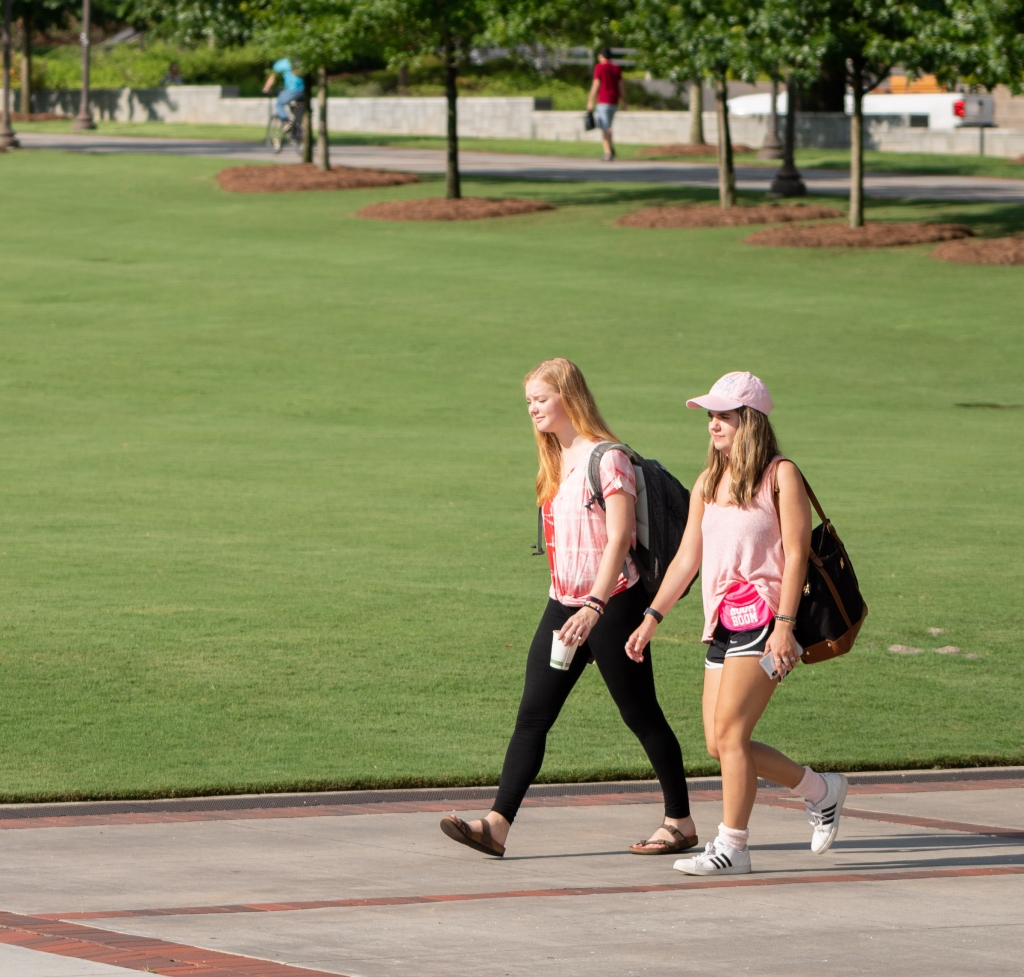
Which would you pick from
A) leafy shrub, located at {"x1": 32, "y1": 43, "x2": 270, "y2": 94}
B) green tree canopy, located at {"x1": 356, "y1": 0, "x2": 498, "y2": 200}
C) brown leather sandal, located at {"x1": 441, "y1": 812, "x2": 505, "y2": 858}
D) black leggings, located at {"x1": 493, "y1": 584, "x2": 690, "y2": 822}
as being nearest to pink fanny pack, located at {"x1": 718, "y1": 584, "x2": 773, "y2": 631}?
black leggings, located at {"x1": 493, "y1": 584, "x2": 690, "y2": 822}

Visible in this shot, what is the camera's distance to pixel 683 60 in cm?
3428

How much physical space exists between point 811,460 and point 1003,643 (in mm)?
7314

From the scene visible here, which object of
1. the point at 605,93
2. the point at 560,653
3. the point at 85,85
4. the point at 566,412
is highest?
the point at 85,85

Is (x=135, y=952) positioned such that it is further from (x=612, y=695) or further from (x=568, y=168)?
(x=568, y=168)

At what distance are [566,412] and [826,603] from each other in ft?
3.89

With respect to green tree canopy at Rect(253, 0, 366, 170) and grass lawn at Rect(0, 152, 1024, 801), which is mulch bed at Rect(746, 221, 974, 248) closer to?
grass lawn at Rect(0, 152, 1024, 801)

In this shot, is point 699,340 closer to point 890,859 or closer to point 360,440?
point 360,440

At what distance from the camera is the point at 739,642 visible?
6488 mm

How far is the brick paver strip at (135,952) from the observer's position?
16.4 ft

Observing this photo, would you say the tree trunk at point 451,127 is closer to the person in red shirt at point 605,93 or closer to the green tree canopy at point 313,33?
the green tree canopy at point 313,33

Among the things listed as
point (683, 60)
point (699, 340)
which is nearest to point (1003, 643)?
point (699, 340)

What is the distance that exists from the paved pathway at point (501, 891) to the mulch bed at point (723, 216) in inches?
1109

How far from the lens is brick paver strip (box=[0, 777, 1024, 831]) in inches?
290

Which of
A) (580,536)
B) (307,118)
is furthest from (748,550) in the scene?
(307,118)
